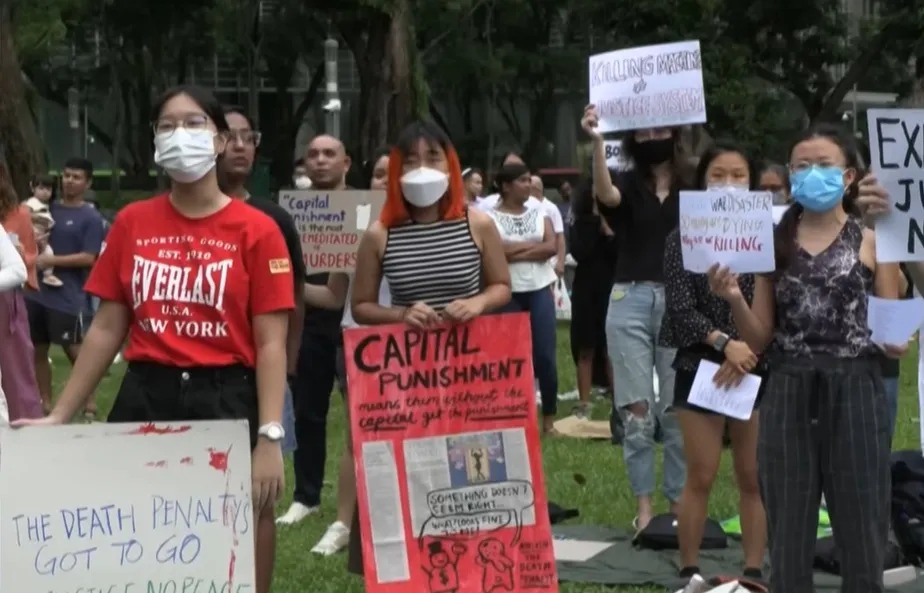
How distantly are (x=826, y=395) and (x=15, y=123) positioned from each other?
1779cm

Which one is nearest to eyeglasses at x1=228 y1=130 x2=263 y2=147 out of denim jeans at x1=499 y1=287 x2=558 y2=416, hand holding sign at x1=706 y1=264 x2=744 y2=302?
hand holding sign at x1=706 y1=264 x2=744 y2=302

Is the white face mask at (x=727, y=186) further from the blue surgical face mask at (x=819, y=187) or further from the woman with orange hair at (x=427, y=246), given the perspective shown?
the blue surgical face mask at (x=819, y=187)

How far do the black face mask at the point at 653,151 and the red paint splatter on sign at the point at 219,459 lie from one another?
3228 mm

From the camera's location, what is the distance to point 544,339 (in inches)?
474

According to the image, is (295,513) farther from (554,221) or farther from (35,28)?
(35,28)

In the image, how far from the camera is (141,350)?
213 inches

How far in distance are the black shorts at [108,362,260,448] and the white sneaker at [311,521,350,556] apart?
264 centimetres

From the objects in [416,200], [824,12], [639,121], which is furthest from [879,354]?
[824,12]

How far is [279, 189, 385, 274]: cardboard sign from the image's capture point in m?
8.03

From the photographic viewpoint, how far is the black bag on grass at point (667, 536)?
8.02 metres

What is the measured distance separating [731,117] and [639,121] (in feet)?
79.9

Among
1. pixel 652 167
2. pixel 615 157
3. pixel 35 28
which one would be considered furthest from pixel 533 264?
pixel 35 28

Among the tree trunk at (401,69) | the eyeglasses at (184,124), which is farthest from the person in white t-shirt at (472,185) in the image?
the tree trunk at (401,69)

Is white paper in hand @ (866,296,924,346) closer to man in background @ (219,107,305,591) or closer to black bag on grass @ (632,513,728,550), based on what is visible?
man in background @ (219,107,305,591)
